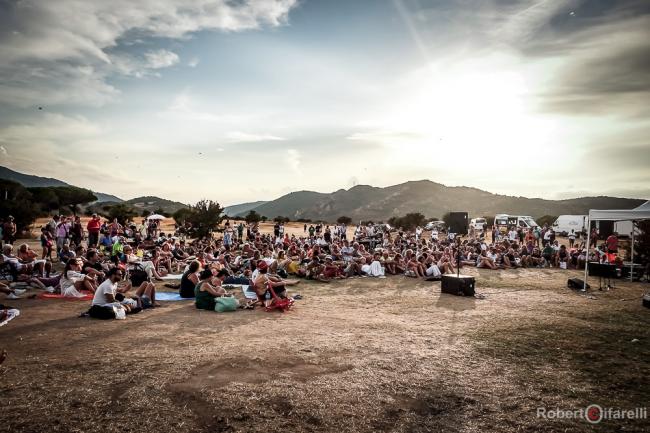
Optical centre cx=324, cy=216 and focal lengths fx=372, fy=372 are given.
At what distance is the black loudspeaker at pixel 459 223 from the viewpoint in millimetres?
12630

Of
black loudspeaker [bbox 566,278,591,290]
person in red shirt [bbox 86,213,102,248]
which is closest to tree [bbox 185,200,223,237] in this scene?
person in red shirt [bbox 86,213,102,248]

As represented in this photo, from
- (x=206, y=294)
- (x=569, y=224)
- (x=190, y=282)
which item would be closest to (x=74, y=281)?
(x=190, y=282)

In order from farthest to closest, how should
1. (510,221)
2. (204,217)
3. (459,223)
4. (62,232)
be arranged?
1. (510,221)
2. (204,217)
3. (62,232)
4. (459,223)

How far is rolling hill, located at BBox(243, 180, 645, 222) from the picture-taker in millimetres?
113500

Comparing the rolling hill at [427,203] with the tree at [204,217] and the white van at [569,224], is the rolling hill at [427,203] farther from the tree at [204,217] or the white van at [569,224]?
the tree at [204,217]

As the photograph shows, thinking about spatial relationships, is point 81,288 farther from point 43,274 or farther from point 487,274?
point 487,274

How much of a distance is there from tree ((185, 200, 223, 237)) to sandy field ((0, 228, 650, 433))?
61.9ft

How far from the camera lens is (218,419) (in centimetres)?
409

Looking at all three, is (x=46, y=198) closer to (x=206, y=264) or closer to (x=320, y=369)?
(x=206, y=264)

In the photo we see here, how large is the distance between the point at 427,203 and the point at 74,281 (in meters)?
125

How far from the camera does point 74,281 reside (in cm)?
1048

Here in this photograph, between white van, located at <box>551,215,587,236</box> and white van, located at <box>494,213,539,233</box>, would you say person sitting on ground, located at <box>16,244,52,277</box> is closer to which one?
white van, located at <box>494,213,539,233</box>

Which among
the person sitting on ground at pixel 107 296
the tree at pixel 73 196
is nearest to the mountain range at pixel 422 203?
the tree at pixel 73 196

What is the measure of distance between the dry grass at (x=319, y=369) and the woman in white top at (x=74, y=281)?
987mm
